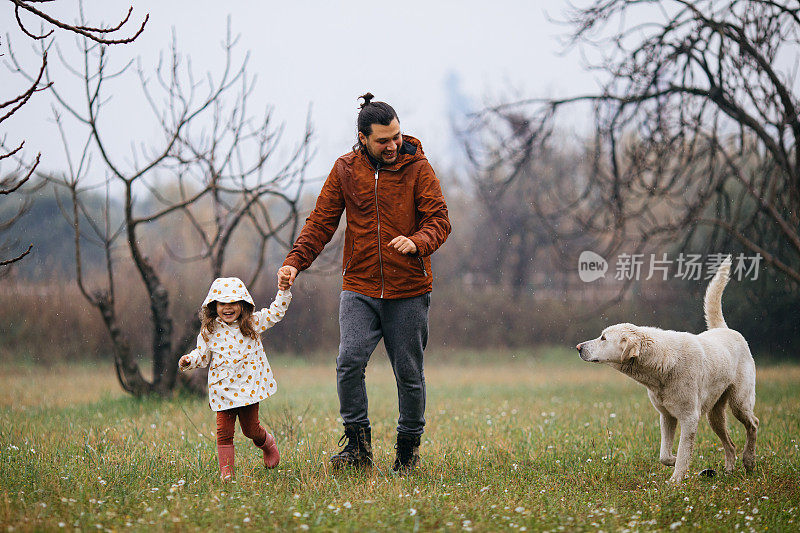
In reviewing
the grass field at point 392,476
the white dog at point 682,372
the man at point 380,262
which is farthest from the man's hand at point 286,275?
the white dog at point 682,372

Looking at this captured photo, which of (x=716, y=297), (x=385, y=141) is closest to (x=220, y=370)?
(x=385, y=141)

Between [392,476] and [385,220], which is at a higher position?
[385,220]

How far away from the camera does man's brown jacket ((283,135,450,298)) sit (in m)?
4.46

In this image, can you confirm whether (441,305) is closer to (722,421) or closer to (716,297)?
(716,297)

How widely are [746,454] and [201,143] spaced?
6697mm

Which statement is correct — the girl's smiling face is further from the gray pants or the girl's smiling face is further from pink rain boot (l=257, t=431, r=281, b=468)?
pink rain boot (l=257, t=431, r=281, b=468)

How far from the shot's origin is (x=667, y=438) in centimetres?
492

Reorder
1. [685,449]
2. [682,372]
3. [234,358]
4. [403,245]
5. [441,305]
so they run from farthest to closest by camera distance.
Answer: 1. [441,305]
2. [682,372]
3. [685,449]
4. [234,358]
5. [403,245]

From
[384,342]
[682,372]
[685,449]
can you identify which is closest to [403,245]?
[384,342]

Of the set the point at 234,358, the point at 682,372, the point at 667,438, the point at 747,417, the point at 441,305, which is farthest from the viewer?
the point at 441,305

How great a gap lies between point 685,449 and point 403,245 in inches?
87.7

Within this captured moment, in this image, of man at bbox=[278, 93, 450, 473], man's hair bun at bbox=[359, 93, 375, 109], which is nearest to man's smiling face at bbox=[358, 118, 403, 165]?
man at bbox=[278, 93, 450, 473]

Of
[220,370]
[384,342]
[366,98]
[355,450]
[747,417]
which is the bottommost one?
[355,450]

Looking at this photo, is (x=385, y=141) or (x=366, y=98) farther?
(x=366, y=98)
